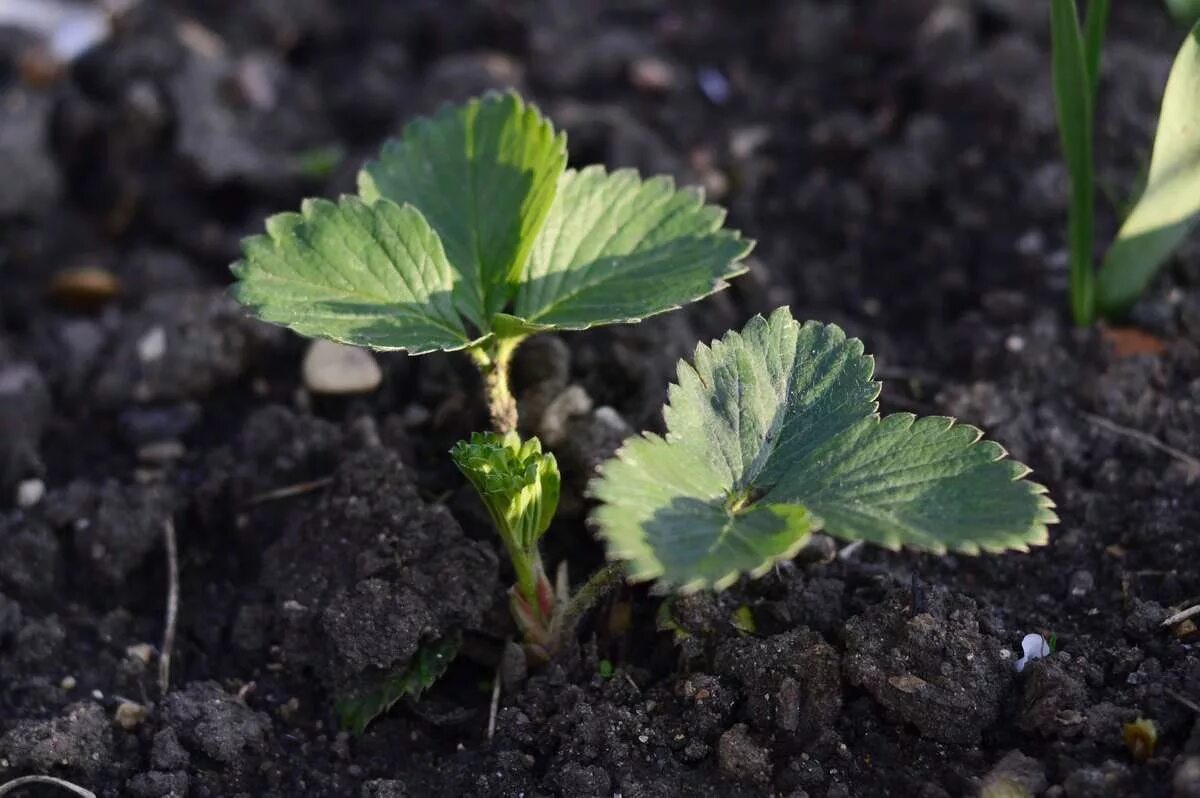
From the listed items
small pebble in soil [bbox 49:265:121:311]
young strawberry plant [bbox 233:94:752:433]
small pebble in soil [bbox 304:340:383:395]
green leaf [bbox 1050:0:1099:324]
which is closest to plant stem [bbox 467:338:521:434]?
young strawberry plant [bbox 233:94:752:433]

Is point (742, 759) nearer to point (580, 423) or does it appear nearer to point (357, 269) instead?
point (580, 423)

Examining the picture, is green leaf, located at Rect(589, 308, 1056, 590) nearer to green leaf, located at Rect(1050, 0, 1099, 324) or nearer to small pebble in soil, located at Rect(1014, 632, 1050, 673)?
small pebble in soil, located at Rect(1014, 632, 1050, 673)

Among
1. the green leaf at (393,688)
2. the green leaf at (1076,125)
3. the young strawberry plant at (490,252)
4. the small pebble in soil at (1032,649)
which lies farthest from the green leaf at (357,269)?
the green leaf at (1076,125)

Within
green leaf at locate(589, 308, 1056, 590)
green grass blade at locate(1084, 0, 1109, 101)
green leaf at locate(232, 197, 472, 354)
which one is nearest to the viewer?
green leaf at locate(589, 308, 1056, 590)

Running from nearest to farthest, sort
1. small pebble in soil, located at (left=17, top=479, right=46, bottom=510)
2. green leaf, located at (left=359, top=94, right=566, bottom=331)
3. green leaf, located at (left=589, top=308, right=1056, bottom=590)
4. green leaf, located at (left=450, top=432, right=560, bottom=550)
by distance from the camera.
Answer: green leaf, located at (left=589, top=308, right=1056, bottom=590), green leaf, located at (left=450, top=432, right=560, bottom=550), green leaf, located at (left=359, top=94, right=566, bottom=331), small pebble in soil, located at (left=17, top=479, right=46, bottom=510)

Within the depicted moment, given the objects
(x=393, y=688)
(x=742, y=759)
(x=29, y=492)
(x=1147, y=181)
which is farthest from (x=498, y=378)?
(x=1147, y=181)

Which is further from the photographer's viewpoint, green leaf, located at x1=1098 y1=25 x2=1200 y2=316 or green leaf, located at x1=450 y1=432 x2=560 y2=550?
green leaf, located at x1=1098 y1=25 x2=1200 y2=316

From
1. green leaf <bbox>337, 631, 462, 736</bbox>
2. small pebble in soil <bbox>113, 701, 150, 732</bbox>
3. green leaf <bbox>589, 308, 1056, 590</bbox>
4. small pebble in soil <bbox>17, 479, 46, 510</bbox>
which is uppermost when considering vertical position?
green leaf <bbox>589, 308, 1056, 590</bbox>
